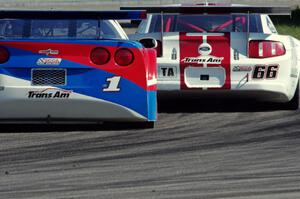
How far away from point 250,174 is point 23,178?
5.36ft

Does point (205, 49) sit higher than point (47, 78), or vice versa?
point (47, 78)

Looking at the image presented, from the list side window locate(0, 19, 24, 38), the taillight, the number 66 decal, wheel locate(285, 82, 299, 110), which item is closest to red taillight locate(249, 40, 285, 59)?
the number 66 decal

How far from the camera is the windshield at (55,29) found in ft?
30.5

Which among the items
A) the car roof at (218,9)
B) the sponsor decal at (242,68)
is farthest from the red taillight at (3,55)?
the sponsor decal at (242,68)

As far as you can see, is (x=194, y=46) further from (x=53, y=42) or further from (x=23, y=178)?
(x=23, y=178)

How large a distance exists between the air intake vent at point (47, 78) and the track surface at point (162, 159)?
503 mm

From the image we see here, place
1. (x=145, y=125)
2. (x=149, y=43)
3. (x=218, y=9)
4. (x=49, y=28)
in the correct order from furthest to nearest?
1. (x=149, y=43)
2. (x=218, y=9)
3. (x=49, y=28)
4. (x=145, y=125)

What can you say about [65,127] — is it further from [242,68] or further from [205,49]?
[242,68]

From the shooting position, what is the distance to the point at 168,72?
10.2 meters

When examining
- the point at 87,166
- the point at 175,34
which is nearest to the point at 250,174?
the point at 87,166

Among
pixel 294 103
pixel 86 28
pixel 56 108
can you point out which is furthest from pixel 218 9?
pixel 56 108

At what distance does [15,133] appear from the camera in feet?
29.7

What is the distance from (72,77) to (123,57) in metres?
0.51

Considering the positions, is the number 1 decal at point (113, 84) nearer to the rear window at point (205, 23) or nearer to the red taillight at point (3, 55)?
the red taillight at point (3, 55)
